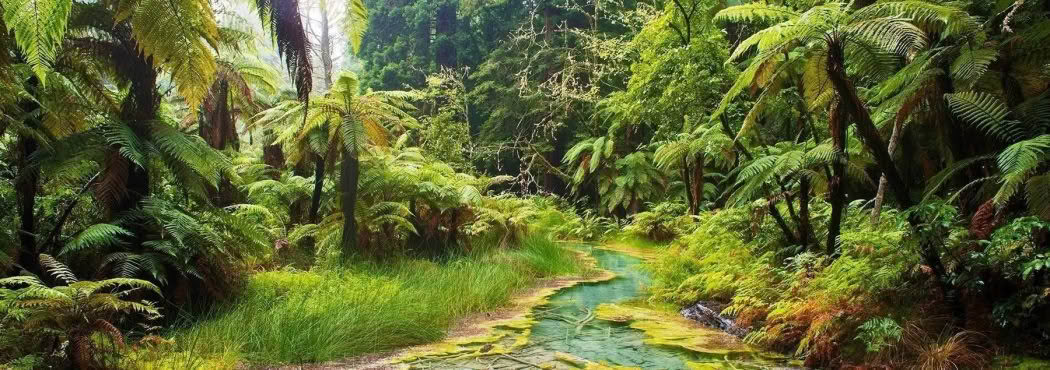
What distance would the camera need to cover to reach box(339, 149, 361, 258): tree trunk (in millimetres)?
6582

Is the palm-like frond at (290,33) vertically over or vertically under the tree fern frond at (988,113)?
over

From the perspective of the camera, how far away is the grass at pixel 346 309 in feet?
12.6

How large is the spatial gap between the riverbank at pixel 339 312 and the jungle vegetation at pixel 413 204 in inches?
1.0

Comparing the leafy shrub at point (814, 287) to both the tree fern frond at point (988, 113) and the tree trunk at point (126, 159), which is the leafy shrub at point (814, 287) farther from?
the tree trunk at point (126, 159)

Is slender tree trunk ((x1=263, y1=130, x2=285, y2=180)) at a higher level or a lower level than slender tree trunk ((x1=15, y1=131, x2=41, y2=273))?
higher

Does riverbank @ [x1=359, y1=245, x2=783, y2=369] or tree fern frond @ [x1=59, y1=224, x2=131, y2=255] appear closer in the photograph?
tree fern frond @ [x1=59, y1=224, x2=131, y2=255]

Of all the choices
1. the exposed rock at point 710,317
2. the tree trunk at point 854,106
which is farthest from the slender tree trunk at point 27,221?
the exposed rock at point 710,317

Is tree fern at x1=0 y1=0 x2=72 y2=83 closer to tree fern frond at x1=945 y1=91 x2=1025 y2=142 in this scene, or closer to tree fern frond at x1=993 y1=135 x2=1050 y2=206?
tree fern frond at x1=993 y1=135 x2=1050 y2=206

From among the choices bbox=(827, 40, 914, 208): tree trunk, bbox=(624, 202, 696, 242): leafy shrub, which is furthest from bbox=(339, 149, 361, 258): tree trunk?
bbox=(624, 202, 696, 242): leafy shrub

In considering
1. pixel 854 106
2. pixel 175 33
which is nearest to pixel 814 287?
pixel 854 106

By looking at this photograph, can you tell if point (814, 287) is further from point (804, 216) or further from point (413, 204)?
point (413, 204)

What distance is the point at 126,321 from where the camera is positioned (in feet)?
13.0

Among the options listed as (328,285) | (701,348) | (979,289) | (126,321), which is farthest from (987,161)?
(126,321)

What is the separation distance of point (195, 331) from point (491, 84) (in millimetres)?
15348
